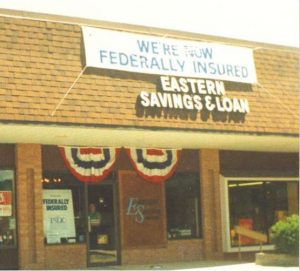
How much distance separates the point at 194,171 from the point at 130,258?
320 cm

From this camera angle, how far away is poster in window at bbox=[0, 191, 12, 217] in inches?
634

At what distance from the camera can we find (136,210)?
711 inches

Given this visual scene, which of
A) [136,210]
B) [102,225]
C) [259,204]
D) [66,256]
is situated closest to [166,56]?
[136,210]

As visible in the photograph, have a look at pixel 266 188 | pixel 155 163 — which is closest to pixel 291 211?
pixel 266 188

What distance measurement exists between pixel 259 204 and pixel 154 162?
4.08m

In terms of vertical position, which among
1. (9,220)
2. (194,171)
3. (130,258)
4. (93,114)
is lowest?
(130,258)

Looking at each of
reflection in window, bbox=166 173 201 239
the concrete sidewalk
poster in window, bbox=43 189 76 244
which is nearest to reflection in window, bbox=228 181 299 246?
reflection in window, bbox=166 173 201 239

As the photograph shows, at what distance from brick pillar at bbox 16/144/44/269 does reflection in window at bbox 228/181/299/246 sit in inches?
236

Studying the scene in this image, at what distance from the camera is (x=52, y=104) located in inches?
559

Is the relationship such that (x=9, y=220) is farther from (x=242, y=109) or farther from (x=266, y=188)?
(x=266, y=188)

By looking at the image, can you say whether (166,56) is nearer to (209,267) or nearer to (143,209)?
(143,209)

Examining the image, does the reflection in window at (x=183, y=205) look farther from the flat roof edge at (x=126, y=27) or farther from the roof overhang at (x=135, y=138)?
the flat roof edge at (x=126, y=27)

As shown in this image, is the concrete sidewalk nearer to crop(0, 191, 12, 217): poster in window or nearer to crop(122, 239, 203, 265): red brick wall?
crop(122, 239, 203, 265): red brick wall

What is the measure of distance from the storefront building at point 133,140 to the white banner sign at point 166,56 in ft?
0.10
